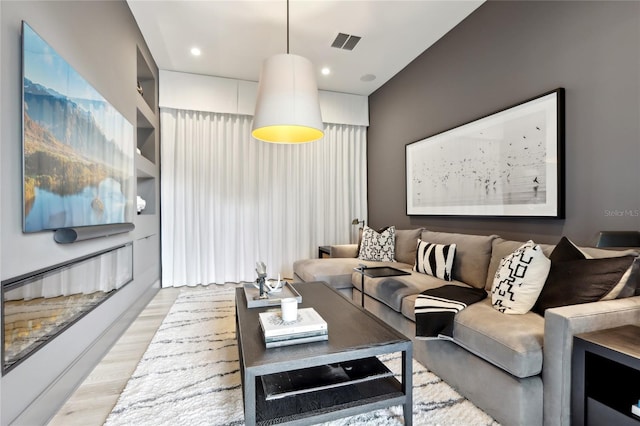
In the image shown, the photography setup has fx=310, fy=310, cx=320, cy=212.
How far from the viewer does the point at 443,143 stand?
3.20m

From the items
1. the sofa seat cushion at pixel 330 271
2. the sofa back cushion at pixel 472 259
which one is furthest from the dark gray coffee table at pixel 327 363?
the sofa seat cushion at pixel 330 271

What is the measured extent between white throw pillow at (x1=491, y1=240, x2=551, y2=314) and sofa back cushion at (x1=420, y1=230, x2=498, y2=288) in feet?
1.99

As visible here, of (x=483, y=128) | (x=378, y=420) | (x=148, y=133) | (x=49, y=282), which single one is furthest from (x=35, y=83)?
(x=483, y=128)

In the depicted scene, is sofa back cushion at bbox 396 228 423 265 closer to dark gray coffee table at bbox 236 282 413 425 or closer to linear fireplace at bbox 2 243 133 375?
dark gray coffee table at bbox 236 282 413 425

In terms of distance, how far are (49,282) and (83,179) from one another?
23.4 inches

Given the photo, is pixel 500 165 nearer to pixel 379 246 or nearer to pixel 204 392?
pixel 379 246

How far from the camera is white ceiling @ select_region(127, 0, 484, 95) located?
2.70 meters

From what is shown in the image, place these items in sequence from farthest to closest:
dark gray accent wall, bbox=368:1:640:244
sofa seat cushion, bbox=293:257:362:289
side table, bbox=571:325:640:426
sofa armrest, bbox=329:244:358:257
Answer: sofa armrest, bbox=329:244:358:257 → sofa seat cushion, bbox=293:257:362:289 → dark gray accent wall, bbox=368:1:640:244 → side table, bbox=571:325:640:426

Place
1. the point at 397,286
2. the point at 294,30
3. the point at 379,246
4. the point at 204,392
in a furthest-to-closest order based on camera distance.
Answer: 1. the point at 379,246
2. the point at 294,30
3. the point at 397,286
4. the point at 204,392

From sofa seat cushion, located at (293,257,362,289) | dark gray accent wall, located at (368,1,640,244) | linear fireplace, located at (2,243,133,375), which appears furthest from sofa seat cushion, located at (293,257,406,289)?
linear fireplace, located at (2,243,133,375)

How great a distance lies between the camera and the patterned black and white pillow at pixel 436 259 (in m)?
2.52

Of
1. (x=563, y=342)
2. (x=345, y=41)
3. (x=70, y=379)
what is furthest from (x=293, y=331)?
(x=345, y=41)

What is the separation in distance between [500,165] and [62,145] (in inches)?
117

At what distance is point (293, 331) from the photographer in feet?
4.38
